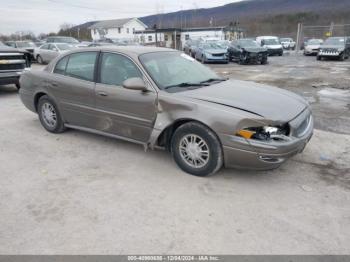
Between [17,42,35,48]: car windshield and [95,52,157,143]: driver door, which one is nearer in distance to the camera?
[95,52,157,143]: driver door

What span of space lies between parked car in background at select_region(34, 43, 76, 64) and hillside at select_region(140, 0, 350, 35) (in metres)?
42.7

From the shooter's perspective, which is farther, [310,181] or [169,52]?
[169,52]

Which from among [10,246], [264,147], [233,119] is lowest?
[10,246]

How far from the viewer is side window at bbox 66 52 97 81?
4597mm

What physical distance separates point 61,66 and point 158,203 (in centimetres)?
314

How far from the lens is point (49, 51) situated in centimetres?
1891

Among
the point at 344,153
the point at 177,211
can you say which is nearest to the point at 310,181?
the point at 344,153

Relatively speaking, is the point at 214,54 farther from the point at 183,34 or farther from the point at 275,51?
the point at 183,34

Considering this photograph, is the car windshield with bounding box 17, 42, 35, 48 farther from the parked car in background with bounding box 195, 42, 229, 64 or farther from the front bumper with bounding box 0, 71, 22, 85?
the front bumper with bounding box 0, 71, 22, 85

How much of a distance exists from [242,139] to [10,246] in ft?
8.19

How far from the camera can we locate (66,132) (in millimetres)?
5504

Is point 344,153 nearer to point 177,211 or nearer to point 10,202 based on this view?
point 177,211

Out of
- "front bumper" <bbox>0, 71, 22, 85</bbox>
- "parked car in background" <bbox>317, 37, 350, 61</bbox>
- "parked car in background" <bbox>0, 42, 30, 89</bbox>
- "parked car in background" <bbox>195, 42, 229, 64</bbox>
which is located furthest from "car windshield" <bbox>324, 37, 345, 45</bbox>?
"front bumper" <bbox>0, 71, 22, 85</bbox>

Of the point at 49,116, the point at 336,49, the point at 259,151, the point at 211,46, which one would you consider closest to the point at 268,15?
the point at 336,49
